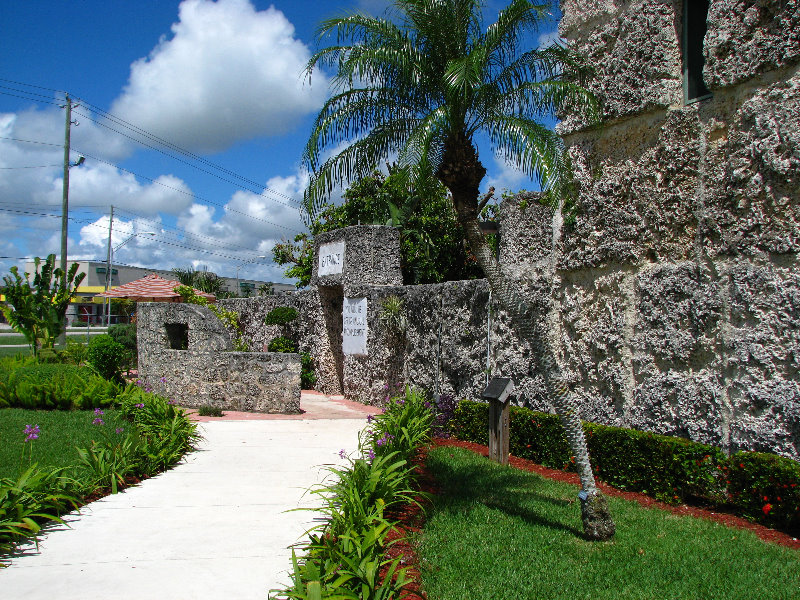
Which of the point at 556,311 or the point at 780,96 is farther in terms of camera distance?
the point at 556,311

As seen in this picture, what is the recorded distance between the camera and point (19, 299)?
17.7 m

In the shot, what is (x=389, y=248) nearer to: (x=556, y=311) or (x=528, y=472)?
(x=556, y=311)

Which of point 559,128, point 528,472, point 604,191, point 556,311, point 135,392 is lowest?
point 528,472

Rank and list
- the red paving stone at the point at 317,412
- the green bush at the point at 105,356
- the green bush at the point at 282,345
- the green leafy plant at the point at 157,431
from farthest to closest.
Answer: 1. the green bush at the point at 282,345
2. the green bush at the point at 105,356
3. the red paving stone at the point at 317,412
4. the green leafy plant at the point at 157,431

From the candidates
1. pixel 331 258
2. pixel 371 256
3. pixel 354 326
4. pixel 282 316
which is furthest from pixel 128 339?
pixel 371 256

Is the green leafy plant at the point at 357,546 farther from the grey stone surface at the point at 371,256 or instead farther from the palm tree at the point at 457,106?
the grey stone surface at the point at 371,256

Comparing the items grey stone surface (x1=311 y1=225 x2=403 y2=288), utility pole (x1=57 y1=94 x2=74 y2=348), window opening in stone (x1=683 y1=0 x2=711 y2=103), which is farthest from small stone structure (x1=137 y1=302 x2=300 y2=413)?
utility pole (x1=57 y1=94 x2=74 y2=348)

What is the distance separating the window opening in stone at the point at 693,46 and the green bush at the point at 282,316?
38.7ft

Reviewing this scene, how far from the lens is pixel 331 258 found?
1514 cm

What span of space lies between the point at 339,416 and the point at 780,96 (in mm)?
9265

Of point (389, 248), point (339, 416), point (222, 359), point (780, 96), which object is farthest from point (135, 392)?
point (780, 96)

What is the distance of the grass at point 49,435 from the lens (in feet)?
24.4

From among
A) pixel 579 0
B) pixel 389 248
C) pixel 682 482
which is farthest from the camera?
pixel 389 248

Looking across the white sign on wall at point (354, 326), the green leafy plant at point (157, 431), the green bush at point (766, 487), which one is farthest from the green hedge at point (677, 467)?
the white sign on wall at point (354, 326)
